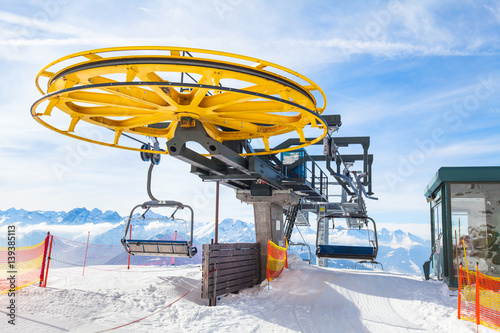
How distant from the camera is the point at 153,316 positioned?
337 inches

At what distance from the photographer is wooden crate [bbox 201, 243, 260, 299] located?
36.2 feet

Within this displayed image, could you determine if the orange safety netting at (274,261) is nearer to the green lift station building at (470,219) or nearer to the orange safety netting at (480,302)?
the green lift station building at (470,219)

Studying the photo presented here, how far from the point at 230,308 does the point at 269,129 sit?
435cm

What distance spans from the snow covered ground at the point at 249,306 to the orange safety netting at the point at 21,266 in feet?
2.28

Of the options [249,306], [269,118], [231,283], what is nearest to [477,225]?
[249,306]

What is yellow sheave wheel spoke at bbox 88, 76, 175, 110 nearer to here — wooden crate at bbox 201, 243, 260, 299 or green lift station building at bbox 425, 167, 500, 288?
wooden crate at bbox 201, 243, 260, 299

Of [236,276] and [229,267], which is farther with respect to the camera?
[236,276]

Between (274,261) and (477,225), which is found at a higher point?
(477,225)

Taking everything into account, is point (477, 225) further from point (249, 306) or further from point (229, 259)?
point (229, 259)

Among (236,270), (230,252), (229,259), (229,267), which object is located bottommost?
(236,270)

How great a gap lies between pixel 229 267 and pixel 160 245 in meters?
3.81

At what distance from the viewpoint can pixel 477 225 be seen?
11477 mm

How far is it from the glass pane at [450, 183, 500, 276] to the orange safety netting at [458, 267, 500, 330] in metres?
0.55

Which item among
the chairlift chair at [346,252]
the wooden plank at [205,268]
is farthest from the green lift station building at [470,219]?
the wooden plank at [205,268]
